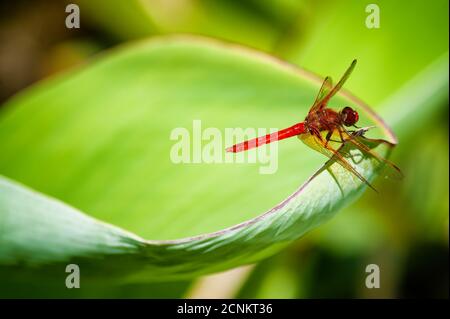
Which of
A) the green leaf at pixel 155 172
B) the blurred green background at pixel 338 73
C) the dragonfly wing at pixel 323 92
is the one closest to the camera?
the green leaf at pixel 155 172

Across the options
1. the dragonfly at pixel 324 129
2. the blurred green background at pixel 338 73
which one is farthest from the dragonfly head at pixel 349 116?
the blurred green background at pixel 338 73

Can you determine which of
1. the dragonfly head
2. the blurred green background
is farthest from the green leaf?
the blurred green background

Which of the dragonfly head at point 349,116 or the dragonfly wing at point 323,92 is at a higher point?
the dragonfly wing at point 323,92

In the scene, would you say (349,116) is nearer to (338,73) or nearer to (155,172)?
(155,172)

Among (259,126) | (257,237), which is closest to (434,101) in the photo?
(259,126)

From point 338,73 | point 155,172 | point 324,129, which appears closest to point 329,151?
point 324,129

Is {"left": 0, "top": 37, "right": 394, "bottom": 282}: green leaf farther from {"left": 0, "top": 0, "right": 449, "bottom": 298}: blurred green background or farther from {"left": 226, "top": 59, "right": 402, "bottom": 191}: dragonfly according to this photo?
{"left": 0, "top": 0, "right": 449, "bottom": 298}: blurred green background

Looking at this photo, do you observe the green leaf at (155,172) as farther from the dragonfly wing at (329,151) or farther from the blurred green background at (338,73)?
the blurred green background at (338,73)

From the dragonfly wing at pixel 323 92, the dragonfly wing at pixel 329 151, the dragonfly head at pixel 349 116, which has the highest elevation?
the dragonfly wing at pixel 323 92
